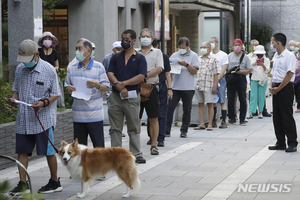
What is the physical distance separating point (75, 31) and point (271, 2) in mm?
26063

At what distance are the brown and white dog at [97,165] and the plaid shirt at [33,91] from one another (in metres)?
0.46

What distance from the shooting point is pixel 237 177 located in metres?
6.18

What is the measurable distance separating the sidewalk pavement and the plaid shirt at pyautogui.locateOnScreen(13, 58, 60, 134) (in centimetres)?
82

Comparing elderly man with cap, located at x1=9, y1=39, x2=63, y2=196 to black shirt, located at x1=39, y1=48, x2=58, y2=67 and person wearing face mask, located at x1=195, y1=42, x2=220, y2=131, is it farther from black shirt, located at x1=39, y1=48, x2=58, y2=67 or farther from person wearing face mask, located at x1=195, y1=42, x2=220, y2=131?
person wearing face mask, located at x1=195, y1=42, x2=220, y2=131

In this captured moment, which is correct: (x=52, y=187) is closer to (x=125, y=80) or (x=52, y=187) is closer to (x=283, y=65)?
(x=125, y=80)

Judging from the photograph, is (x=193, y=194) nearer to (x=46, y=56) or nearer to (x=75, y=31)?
(x=46, y=56)

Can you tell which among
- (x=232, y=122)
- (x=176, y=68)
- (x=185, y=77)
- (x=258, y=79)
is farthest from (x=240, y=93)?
(x=176, y=68)

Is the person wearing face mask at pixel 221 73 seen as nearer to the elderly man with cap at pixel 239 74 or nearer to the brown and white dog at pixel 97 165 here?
the elderly man with cap at pixel 239 74

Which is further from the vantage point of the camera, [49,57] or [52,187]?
[49,57]

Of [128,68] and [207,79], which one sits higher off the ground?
[128,68]

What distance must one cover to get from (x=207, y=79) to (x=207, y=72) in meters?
0.17

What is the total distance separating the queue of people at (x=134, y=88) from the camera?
5.28 meters

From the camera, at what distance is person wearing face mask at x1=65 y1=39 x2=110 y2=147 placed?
234 inches

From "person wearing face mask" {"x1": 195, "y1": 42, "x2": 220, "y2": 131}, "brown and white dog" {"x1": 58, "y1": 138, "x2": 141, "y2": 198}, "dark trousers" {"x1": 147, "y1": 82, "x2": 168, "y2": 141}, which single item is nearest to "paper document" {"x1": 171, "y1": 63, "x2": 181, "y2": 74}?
"dark trousers" {"x1": 147, "y1": 82, "x2": 168, "y2": 141}
